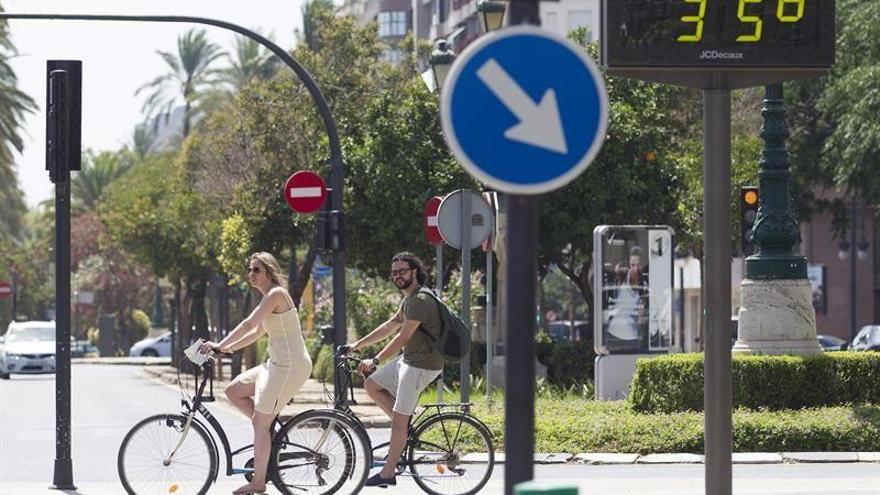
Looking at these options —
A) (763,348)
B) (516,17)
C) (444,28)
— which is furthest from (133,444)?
(444,28)

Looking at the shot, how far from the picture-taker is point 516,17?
6.76 meters

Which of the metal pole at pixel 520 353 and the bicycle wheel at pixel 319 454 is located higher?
the metal pole at pixel 520 353

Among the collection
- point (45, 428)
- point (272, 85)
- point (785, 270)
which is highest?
point (272, 85)

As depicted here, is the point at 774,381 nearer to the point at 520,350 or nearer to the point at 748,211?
the point at 748,211

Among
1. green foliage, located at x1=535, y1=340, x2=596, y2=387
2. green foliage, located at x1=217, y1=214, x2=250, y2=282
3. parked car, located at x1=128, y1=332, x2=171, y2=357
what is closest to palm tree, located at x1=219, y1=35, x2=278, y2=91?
parked car, located at x1=128, y1=332, x2=171, y2=357

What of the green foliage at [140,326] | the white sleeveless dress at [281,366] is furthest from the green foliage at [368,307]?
the green foliage at [140,326]

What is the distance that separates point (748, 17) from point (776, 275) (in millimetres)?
9703

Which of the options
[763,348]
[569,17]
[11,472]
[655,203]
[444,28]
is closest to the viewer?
[11,472]

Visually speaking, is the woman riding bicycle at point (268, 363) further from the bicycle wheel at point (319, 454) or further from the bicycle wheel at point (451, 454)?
the bicycle wheel at point (451, 454)

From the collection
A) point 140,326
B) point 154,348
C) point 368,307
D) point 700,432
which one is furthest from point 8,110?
point 140,326

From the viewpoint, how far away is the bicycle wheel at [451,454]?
13258 millimetres

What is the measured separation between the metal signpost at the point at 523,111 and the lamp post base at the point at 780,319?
13.7 m

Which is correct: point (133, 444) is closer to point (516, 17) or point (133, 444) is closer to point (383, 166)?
point (516, 17)

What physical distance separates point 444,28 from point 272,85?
43751mm
